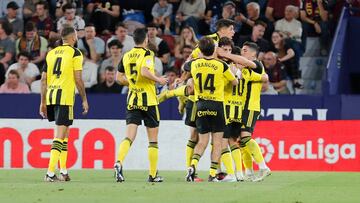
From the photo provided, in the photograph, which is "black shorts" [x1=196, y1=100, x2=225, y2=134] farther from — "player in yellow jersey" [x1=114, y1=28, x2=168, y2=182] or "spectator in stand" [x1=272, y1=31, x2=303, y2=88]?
"spectator in stand" [x1=272, y1=31, x2=303, y2=88]

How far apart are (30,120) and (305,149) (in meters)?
5.41

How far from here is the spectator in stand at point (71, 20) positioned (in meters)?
27.1

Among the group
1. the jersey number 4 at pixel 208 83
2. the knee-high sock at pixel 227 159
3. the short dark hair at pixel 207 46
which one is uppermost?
the short dark hair at pixel 207 46

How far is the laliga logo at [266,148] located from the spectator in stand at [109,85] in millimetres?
4017

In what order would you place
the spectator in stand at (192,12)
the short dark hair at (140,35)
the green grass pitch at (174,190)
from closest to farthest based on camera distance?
1. the green grass pitch at (174,190)
2. the short dark hair at (140,35)
3. the spectator in stand at (192,12)

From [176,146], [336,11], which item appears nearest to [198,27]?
[336,11]

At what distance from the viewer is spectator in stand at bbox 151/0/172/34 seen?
27.5 metres

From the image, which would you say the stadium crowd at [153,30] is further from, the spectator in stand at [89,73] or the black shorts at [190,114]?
the black shorts at [190,114]

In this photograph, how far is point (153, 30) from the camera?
26.4 metres

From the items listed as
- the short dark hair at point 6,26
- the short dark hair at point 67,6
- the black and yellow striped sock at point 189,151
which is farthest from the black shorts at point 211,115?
the short dark hair at point 6,26

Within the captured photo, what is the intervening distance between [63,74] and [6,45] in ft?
31.9

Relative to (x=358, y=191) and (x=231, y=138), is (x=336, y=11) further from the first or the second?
(x=358, y=191)

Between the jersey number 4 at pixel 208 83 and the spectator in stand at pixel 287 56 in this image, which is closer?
the jersey number 4 at pixel 208 83

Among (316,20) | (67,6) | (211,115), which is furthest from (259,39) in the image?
(211,115)
